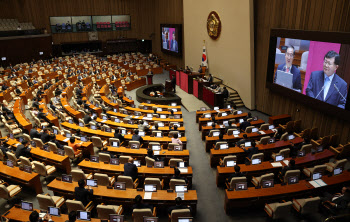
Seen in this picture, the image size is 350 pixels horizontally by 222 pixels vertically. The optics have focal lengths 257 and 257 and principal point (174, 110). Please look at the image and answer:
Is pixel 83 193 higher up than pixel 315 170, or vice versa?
pixel 315 170

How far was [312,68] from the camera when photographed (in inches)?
422

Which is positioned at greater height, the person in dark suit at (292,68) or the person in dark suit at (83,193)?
the person in dark suit at (292,68)

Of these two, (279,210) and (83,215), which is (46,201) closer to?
(83,215)

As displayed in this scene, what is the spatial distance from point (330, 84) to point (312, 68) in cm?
108

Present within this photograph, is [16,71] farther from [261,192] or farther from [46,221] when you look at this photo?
[261,192]

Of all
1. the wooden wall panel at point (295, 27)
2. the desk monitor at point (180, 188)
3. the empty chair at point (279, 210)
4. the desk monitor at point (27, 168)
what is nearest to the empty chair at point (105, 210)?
the desk monitor at point (180, 188)

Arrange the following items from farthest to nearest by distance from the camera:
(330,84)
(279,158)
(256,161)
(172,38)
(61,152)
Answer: (172,38), (330,84), (61,152), (279,158), (256,161)

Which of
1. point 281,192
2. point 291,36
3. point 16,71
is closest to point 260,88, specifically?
point 291,36

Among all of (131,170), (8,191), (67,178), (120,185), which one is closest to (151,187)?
(120,185)

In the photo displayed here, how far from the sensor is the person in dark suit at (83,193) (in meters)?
6.71

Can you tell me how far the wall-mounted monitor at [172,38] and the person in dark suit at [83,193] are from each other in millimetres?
19773

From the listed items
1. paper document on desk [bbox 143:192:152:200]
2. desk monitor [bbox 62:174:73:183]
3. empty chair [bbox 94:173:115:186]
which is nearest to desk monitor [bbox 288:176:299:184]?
paper document on desk [bbox 143:192:152:200]

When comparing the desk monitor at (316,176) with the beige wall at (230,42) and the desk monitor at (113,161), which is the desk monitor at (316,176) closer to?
the desk monitor at (113,161)

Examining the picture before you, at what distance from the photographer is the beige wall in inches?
583
